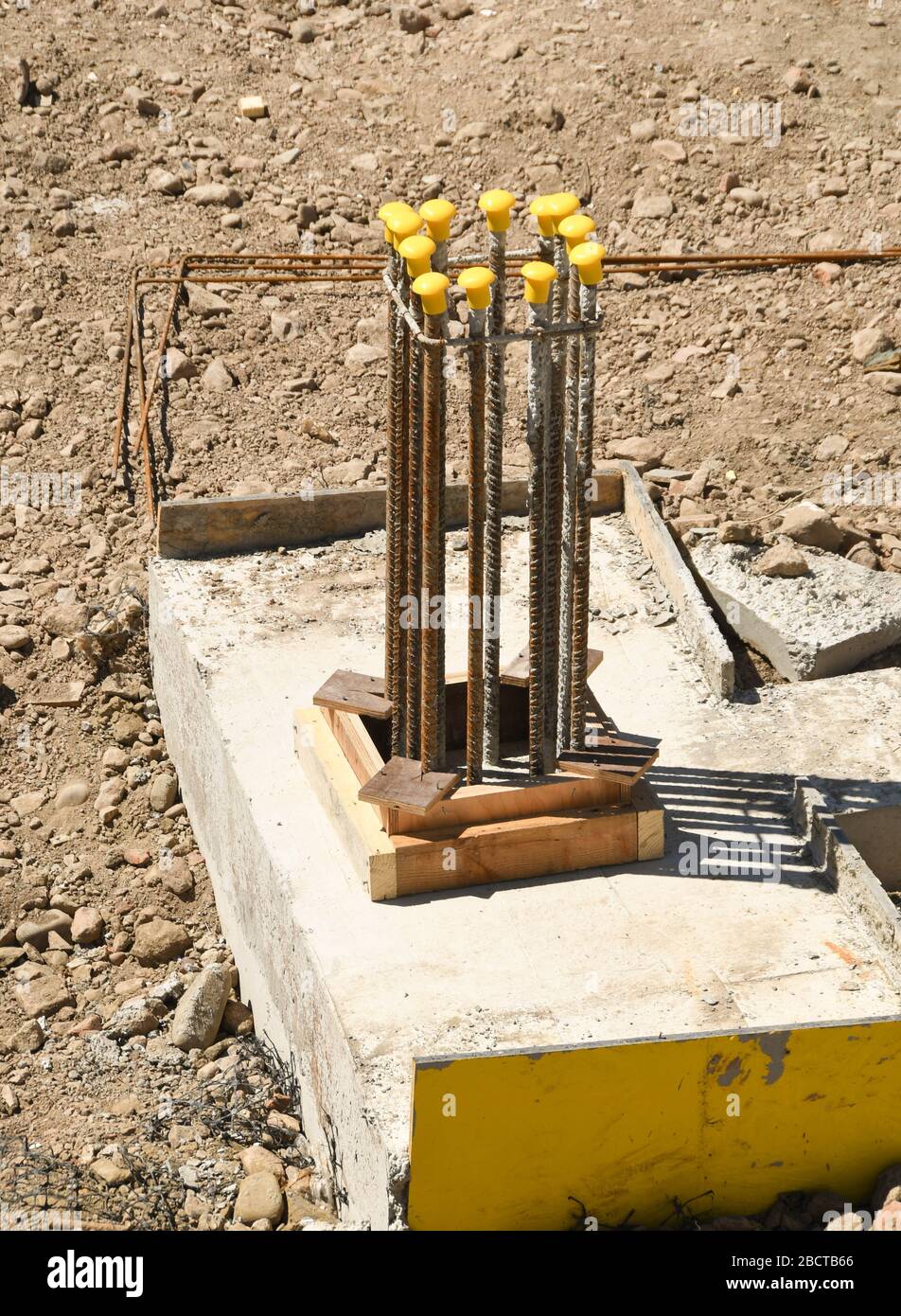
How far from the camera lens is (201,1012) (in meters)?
7.83

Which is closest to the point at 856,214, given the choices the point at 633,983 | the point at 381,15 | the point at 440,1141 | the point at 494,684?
the point at 381,15

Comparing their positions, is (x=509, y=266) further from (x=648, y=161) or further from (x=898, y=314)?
(x=898, y=314)

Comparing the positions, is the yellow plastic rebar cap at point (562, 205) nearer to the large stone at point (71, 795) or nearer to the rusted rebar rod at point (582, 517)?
the rusted rebar rod at point (582, 517)

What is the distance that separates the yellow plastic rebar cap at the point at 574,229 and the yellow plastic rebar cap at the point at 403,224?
534 millimetres

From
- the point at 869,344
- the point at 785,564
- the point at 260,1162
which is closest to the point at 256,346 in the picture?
the point at 869,344

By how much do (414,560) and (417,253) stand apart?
1337 millimetres

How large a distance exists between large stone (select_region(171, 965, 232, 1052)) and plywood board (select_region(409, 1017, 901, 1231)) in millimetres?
2099

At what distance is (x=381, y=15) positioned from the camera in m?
15.6

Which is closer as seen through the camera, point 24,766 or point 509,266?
point 24,766

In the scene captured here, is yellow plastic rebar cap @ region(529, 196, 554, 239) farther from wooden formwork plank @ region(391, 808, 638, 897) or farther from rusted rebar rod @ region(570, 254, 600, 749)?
wooden formwork plank @ region(391, 808, 638, 897)

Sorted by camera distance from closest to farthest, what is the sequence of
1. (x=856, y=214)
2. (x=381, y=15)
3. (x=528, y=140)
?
(x=856, y=214)
(x=528, y=140)
(x=381, y=15)

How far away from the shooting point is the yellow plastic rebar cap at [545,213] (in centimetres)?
659

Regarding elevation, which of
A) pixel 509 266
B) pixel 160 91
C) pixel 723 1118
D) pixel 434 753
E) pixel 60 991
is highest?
pixel 160 91

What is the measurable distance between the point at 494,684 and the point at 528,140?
26.1ft
